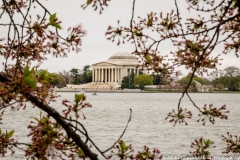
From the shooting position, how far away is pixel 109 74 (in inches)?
5453

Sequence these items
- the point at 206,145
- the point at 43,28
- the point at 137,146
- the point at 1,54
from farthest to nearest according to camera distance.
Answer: the point at 137,146, the point at 206,145, the point at 1,54, the point at 43,28

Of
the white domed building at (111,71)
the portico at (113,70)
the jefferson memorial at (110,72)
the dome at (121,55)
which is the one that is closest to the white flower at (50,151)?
the jefferson memorial at (110,72)

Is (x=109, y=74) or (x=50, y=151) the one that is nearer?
(x=50, y=151)

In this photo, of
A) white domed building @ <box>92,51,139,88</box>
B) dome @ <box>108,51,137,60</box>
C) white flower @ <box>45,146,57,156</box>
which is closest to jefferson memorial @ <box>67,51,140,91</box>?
white domed building @ <box>92,51,139,88</box>

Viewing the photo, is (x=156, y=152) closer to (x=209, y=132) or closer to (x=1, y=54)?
(x=1, y=54)

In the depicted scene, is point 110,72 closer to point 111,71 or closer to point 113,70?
point 111,71

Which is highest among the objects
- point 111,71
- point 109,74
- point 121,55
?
point 121,55

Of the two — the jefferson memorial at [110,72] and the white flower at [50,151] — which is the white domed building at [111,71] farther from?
the white flower at [50,151]

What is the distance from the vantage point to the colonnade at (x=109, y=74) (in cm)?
13688

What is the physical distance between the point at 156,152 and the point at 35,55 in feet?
3.70

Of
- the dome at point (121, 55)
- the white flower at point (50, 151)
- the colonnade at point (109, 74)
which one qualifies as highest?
the dome at point (121, 55)

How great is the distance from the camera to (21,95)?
82.0 inches

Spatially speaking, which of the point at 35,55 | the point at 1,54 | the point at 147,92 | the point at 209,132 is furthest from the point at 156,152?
the point at 147,92

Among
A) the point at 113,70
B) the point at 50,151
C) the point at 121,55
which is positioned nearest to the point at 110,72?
the point at 113,70
